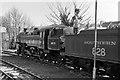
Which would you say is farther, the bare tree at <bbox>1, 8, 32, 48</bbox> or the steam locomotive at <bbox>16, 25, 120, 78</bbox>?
the bare tree at <bbox>1, 8, 32, 48</bbox>

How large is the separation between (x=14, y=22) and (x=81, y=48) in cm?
3931

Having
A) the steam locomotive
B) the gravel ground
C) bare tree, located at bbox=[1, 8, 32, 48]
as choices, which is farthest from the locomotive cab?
bare tree, located at bbox=[1, 8, 32, 48]

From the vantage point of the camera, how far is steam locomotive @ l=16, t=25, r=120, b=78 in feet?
27.2

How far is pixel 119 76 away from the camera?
852 cm

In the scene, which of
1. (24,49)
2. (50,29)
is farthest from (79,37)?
(24,49)

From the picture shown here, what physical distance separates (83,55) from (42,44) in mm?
6483

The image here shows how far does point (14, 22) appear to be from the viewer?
4756 centimetres

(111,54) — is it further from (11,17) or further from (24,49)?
(11,17)

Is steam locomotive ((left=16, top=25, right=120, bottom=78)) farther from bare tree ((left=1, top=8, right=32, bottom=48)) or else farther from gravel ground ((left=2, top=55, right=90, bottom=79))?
bare tree ((left=1, top=8, right=32, bottom=48))

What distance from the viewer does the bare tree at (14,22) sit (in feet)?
148

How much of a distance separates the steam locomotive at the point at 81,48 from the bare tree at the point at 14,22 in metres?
27.9

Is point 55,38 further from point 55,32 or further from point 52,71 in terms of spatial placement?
point 52,71

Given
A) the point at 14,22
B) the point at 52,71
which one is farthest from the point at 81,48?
the point at 14,22

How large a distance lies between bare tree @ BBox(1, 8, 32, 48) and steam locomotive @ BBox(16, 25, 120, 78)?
27.9 meters
